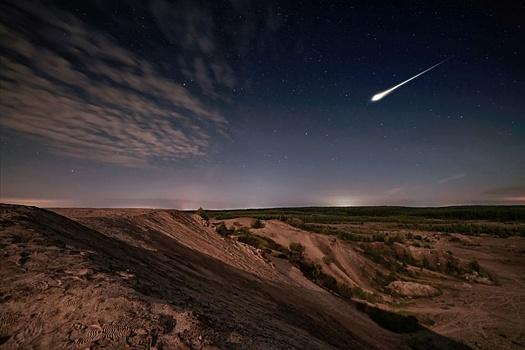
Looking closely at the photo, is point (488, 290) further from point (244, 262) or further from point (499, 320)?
point (244, 262)

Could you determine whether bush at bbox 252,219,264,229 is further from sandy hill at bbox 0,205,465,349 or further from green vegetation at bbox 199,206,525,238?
sandy hill at bbox 0,205,465,349

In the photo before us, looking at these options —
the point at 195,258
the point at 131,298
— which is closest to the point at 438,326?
the point at 195,258

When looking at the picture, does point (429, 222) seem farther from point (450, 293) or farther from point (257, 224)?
point (257, 224)

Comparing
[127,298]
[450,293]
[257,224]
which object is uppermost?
[127,298]

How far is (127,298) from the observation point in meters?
3.26

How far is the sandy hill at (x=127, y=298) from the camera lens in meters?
2.71

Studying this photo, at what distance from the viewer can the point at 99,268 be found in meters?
3.95

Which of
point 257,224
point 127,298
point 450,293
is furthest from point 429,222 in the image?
point 127,298

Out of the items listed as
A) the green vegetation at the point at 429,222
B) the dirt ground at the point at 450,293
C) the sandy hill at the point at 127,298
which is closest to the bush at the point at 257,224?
the dirt ground at the point at 450,293

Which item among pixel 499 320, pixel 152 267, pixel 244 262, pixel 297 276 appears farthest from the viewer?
pixel 297 276

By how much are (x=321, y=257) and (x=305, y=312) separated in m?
10.4

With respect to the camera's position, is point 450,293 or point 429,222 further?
point 429,222

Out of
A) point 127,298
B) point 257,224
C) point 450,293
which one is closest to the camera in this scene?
point 127,298

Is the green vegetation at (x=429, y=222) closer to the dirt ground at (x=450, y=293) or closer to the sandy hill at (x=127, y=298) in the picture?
the dirt ground at (x=450, y=293)
